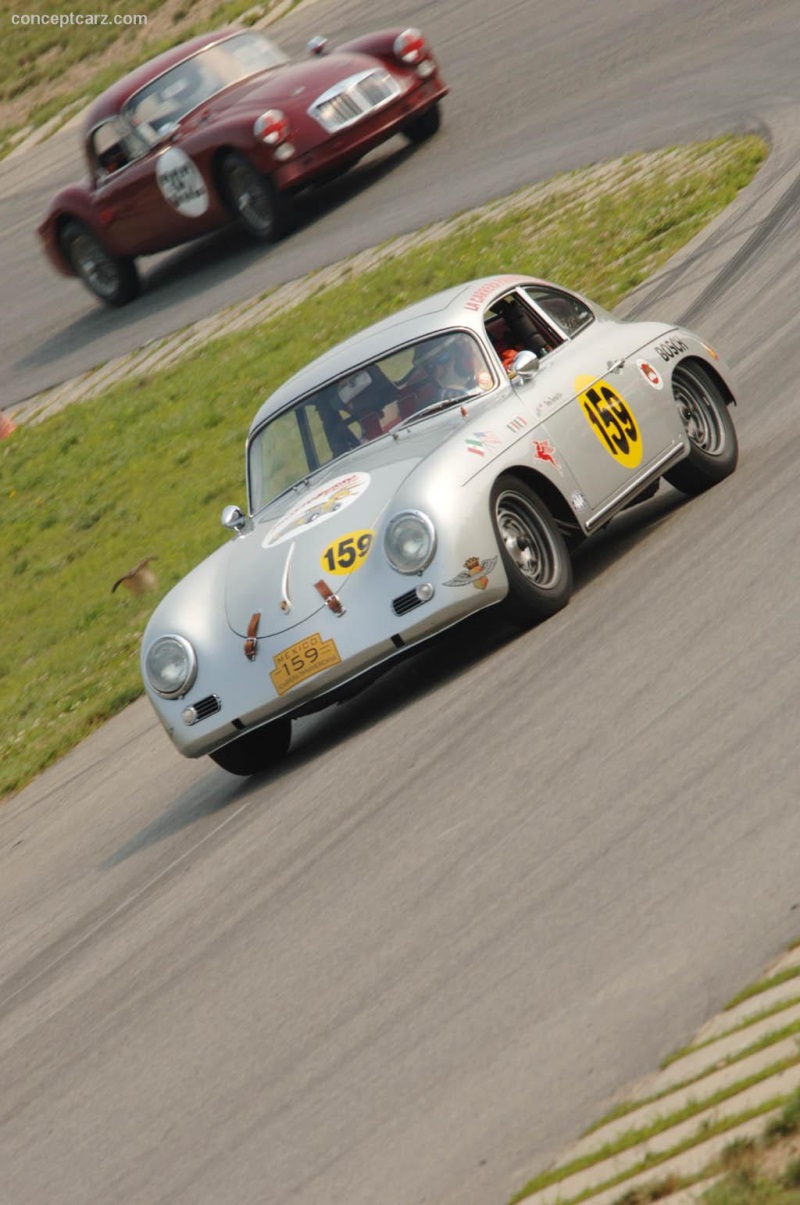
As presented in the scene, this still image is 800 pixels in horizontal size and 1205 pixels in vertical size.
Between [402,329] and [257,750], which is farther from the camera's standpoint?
[402,329]

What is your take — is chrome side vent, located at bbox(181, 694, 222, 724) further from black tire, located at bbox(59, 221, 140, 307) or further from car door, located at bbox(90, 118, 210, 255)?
black tire, located at bbox(59, 221, 140, 307)

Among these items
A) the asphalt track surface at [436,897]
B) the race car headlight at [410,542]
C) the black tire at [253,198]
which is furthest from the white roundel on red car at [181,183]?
the race car headlight at [410,542]

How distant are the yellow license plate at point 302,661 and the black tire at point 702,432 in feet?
7.61

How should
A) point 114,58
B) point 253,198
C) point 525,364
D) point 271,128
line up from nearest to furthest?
1. point 525,364
2. point 271,128
3. point 253,198
4. point 114,58

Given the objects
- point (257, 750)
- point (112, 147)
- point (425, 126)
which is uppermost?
point (112, 147)

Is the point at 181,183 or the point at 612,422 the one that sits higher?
the point at 181,183

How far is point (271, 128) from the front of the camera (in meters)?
16.9

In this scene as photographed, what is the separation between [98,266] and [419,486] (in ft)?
41.4

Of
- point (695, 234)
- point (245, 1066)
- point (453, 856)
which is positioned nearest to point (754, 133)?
point (695, 234)

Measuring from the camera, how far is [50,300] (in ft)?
69.5

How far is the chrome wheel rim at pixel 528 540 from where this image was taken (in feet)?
25.5

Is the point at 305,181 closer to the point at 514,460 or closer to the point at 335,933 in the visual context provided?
the point at 514,460

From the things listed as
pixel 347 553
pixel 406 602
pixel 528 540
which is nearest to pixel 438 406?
pixel 528 540

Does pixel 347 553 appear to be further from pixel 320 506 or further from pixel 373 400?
pixel 373 400
